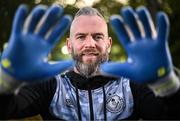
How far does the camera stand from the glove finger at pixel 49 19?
236 centimetres

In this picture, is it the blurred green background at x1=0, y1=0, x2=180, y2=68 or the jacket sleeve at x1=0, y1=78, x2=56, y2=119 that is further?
the blurred green background at x1=0, y1=0, x2=180, y2=68

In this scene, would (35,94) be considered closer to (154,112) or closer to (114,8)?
(154,112)

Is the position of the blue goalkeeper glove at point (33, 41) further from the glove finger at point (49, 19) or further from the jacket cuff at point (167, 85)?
the jacket cuff at point (167, 85)

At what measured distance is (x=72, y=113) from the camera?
3080mm

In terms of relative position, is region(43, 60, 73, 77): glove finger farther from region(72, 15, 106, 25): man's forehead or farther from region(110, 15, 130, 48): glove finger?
region(72, 15, 106, 25): man's forehead

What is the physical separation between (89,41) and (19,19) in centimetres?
67

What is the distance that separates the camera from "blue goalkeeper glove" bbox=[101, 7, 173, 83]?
7.81ft

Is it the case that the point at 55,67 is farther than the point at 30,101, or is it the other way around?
the point at 30,101

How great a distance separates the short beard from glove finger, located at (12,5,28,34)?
25.5 inches

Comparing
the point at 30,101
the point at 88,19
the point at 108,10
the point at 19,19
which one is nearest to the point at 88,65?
the point at 88,19

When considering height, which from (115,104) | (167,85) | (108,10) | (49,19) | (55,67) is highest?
(108,10)

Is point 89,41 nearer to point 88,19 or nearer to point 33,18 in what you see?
point 88,19

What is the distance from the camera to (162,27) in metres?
2.40

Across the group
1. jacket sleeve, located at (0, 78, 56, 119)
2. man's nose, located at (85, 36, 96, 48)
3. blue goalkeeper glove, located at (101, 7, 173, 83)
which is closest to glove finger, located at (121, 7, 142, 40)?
blue goalkeeper glove, located at (101, 7, 173, 83)
